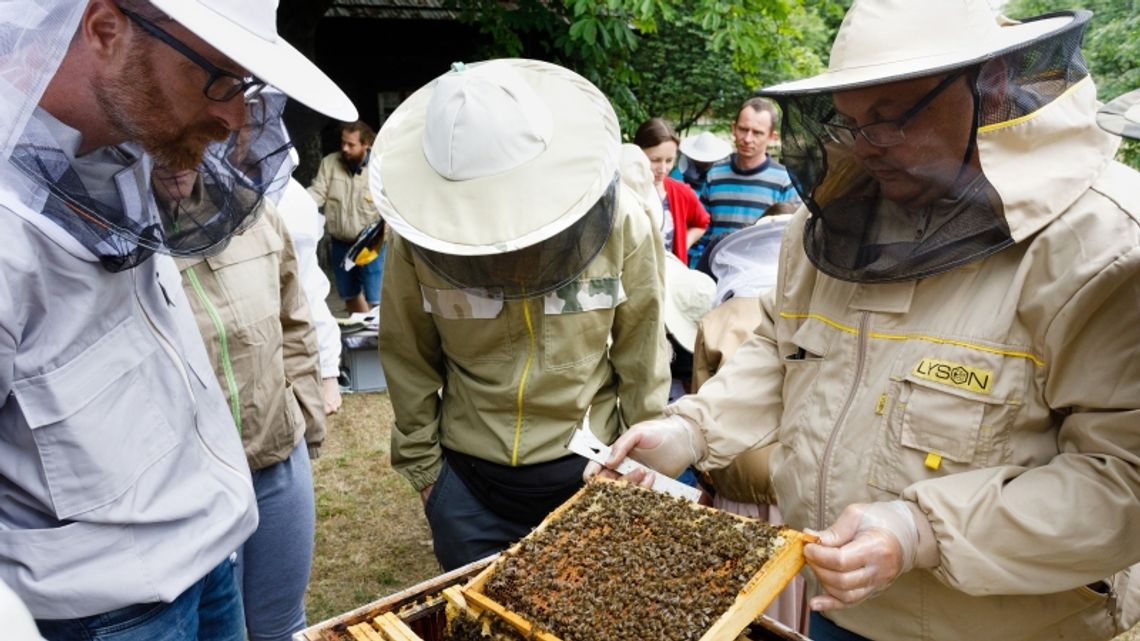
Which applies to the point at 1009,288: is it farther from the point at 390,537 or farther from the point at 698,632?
the point at 390,537

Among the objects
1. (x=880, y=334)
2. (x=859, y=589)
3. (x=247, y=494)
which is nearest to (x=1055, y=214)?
(x=880, y=334)

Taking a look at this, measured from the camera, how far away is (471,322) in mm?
2574

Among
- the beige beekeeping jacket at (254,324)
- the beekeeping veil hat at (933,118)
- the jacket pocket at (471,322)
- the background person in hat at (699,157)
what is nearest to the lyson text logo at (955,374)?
the beekeeping veil hat at (933,118)

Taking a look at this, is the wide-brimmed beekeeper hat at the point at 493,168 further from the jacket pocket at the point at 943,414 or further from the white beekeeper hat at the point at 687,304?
the white beekeeper hat at the point at 687,304

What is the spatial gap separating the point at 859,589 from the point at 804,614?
1612 mm

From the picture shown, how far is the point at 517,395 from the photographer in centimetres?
258

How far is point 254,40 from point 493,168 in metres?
0.92

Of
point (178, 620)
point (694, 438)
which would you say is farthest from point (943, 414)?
point (178, 620)

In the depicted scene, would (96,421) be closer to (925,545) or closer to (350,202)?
(925,545)

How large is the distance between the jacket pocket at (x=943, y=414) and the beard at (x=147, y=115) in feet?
4.87

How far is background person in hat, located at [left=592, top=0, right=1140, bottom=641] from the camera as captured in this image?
58.2 inches

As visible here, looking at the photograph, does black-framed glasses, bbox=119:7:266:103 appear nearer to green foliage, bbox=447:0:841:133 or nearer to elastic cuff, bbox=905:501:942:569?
elastic cuff, bbox=905:501:942:569

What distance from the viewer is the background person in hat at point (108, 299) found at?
1400mm

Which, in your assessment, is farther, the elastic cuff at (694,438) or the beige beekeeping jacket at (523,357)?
the beige beekeeping jacket at (523,357)
